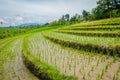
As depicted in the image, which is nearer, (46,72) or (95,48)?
(46,72)

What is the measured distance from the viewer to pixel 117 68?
636 centimetres

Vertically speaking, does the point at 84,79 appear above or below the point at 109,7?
below

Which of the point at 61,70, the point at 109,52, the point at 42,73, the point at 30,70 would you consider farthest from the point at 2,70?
the point at 109,52

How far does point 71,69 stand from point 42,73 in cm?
127

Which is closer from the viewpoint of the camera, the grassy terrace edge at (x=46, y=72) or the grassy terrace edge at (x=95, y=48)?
the grassy terrace edge at (x=46, y=72)

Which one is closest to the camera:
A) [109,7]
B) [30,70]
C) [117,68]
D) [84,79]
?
[84,79]

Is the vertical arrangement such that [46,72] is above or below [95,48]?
below

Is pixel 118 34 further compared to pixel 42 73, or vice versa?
pixel 118 34

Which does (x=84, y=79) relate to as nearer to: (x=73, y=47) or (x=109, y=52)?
(x=109, y=52)

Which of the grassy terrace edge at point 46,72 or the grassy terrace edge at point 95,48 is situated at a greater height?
the grassy terrace edge at point 95,48

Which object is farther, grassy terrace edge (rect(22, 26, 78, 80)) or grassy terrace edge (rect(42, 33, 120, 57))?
grassy terrace edge (rect(42, 33, 120, 57))

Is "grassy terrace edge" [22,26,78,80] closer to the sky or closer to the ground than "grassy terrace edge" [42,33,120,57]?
closer to the ground

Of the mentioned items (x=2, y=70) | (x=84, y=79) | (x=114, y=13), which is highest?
(x=114, y=13)

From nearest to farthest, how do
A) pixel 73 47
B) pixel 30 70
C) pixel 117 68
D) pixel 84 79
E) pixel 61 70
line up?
1. pixel 84 79
2. pixel 117 68
3. pixel 61 70
4. pixel 30 70
5. pixel 73 47
